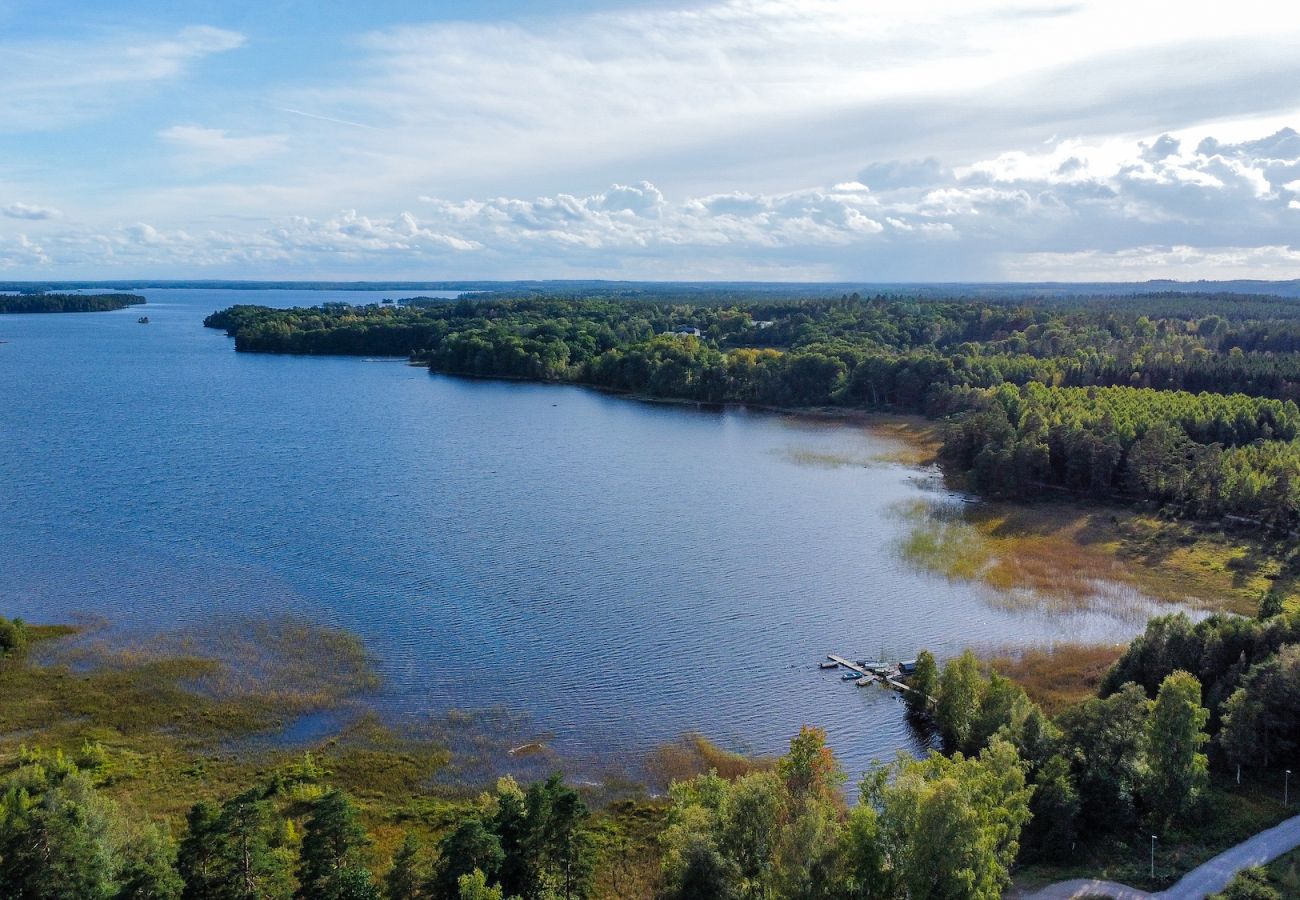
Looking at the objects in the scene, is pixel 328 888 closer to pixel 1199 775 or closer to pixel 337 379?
pixel 1199 775

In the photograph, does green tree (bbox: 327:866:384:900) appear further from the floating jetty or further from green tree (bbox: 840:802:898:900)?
the floating jetty

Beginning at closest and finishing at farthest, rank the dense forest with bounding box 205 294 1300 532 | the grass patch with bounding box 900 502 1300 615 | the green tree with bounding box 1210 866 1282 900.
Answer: the green tree with bounding box 1210 866 1282 900, the grass patch with bounding box 900 502 1300 615, the dense forest with bounding box 205 294 1300 532

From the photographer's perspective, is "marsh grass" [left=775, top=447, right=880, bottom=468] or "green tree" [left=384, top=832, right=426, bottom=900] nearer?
"green tree" [left=384, top=832, right=426, bottom=900]

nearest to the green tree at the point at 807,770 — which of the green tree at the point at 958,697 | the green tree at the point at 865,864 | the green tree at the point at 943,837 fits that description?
the green tree at the point at 943,837

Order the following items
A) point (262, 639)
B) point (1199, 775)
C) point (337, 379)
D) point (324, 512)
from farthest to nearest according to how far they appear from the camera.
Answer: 1. point (337, 379)
2. point (324, 512)
3. point (262, 639)
4. point (1199, 775)

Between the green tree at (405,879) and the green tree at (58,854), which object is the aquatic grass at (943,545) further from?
the green tree at (58,854)

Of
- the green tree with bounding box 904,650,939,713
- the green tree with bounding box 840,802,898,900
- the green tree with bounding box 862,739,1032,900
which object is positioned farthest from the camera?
the green tree with bounding box 904,650,939,713

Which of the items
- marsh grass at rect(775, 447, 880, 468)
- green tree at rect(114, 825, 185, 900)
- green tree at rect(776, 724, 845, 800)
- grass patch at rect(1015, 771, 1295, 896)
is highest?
marsh grass at rect(775, 447, 880, 468)

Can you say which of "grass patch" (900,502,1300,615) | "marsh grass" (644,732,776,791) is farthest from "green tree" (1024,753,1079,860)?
"grass patch" (900,502,1300,615)

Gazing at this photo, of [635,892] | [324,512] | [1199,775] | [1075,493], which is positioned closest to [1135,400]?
[1075,493]
